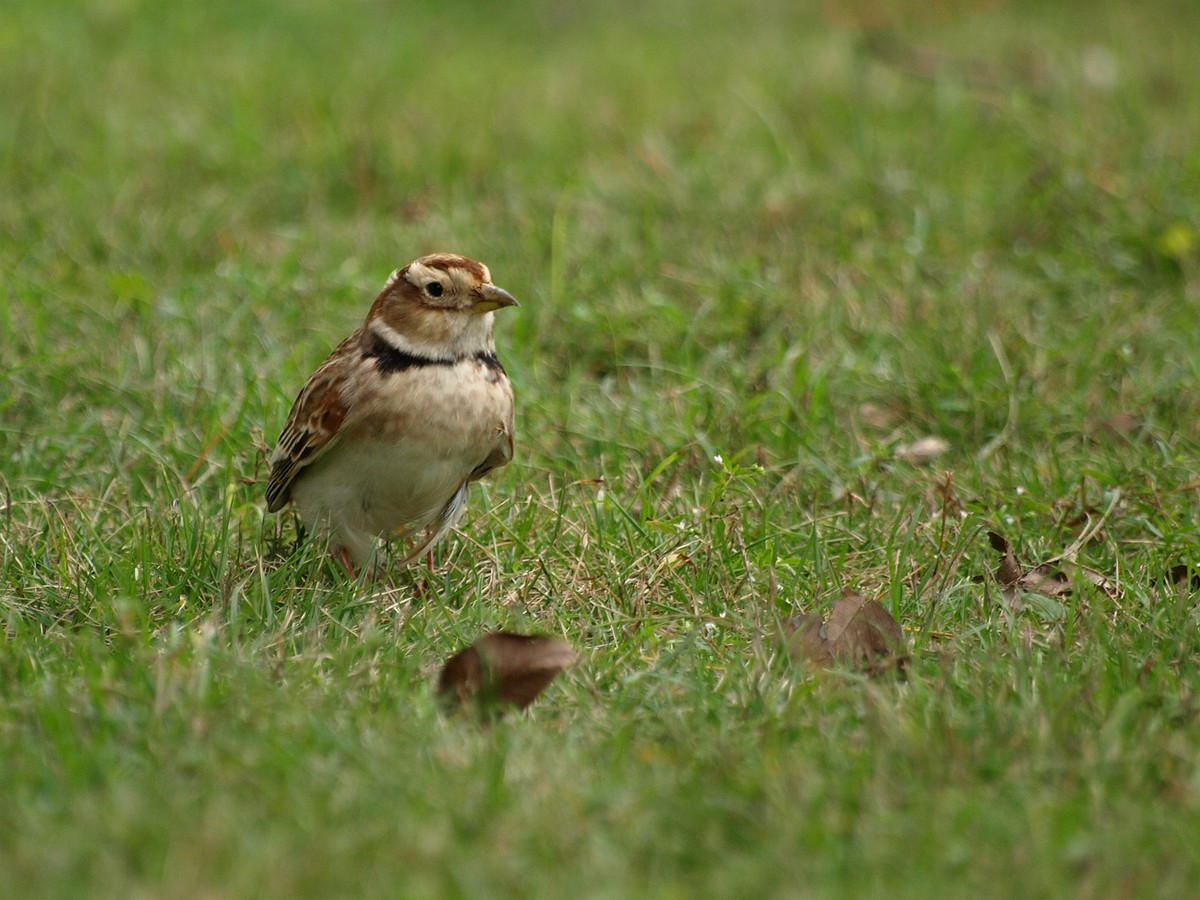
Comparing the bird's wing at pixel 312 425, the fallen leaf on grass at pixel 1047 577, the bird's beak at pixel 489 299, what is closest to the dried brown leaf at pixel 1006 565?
the fallen leaf on grass at pixel 1047 577

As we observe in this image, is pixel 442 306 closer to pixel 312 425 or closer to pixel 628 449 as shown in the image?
pixel 312 425

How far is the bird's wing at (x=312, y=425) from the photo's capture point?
447 centimetres

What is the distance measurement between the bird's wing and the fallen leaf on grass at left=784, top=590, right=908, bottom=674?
137cm

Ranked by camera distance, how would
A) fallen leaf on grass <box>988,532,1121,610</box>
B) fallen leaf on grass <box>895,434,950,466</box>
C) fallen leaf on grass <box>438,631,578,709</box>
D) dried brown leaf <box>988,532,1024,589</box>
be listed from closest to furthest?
1. fallen leaf on grass <box>438,631,578,709</box>
2. fallen leaf on grass <box>988,532,1121,610</box>
3. dried brown leaf <box>988,532,1024,589</box>
4. fallen leaf on grass <box>895,434,950,466</box>

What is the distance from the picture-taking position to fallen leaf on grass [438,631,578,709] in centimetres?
357

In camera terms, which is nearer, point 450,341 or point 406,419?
point 406,419

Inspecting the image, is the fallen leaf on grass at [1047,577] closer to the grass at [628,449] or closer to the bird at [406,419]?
the grass at [628,449]

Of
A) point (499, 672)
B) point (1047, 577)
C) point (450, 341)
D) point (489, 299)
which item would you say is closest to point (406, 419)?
point (450, 341)

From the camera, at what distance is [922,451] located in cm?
537

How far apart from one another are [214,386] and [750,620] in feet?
7.78

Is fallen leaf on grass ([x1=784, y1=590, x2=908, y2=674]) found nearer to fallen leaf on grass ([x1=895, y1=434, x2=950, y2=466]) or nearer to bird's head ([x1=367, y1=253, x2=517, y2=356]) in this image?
bird's head ([x1=367, y1=253, x2=517, y2=356])

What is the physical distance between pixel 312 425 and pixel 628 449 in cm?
118

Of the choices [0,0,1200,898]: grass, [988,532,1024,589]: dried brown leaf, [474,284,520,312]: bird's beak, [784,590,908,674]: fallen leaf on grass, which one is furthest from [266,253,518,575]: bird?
[988,532,1024,589]: dried brown leaf

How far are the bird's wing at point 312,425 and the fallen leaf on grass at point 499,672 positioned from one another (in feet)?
3.40
